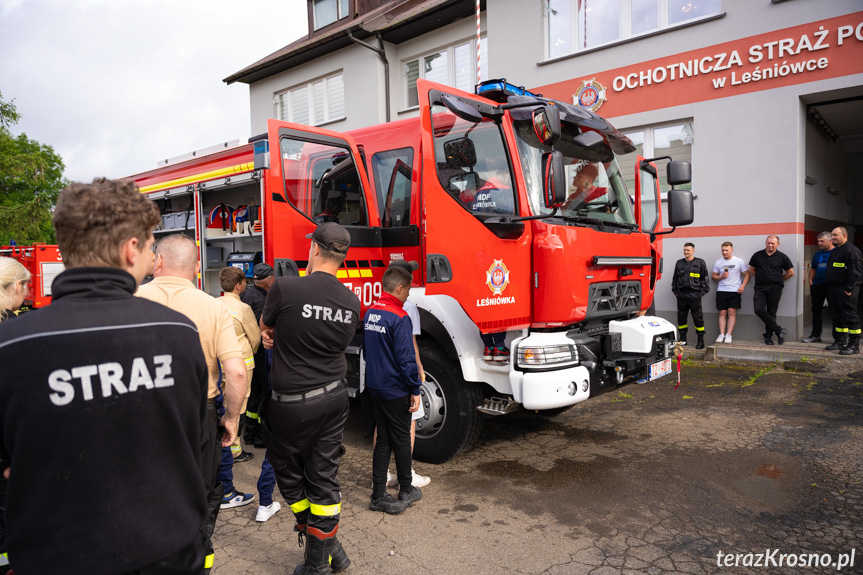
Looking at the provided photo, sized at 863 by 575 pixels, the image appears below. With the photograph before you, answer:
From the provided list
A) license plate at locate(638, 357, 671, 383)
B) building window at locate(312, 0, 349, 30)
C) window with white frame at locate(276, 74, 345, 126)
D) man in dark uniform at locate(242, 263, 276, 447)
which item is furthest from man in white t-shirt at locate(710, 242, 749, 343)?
building window at locate(312, 0, 349, 30)

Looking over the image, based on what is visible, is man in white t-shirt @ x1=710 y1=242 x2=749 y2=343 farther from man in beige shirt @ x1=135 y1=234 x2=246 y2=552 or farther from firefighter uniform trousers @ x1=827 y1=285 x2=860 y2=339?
man in beige shirt @ x1=135 y1=234 x2=246 y2=552

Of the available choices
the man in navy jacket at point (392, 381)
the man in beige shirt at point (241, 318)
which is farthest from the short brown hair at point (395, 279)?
the man in beige shirt at point (241, 318)

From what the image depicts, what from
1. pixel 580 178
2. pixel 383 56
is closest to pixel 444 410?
pixel 580 178

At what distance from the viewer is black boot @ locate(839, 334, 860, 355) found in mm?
8172

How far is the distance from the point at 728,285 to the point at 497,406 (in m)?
6.72

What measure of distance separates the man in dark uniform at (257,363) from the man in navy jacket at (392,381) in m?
1.60

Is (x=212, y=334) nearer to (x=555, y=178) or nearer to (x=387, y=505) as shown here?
(x=387, y=505)

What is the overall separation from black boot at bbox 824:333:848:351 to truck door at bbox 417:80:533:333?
6510 millimetres

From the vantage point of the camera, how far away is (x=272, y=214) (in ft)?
16.0

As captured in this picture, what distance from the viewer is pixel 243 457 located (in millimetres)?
4910

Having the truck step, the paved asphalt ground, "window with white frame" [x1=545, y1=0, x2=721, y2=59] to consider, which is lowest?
the paved asphalt ground

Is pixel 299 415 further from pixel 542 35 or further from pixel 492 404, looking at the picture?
pixel 542 35

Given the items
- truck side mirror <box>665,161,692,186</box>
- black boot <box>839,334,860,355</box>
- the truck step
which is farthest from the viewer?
black boot <box>839,334,860,355</box>

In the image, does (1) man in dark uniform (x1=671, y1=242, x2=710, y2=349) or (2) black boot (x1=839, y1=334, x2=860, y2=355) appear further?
(1) man in dark uniform (x1=671, y1=242, x2=710, y2=349)
